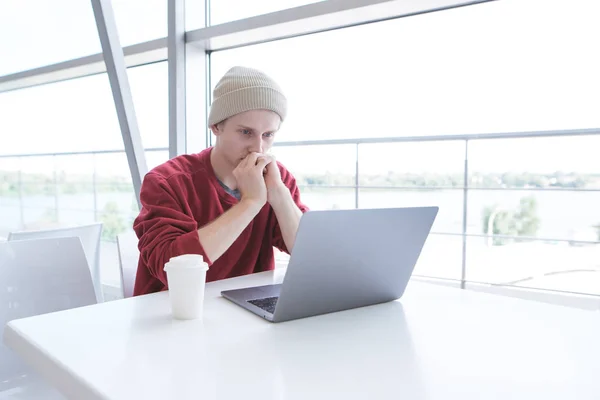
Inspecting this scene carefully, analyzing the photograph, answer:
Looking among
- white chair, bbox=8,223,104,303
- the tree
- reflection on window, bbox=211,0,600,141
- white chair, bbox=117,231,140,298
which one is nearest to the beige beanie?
white chair, bbox=117,231,140,298

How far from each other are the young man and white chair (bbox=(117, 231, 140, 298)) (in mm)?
210

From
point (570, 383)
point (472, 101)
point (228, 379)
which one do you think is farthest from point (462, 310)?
point (472, 101)

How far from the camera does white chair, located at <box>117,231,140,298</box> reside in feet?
3.92

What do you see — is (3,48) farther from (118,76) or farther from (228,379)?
(228,379)

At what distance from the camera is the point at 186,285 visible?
66cm

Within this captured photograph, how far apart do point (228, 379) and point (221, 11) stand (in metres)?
2.04

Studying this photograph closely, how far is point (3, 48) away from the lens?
2820mm

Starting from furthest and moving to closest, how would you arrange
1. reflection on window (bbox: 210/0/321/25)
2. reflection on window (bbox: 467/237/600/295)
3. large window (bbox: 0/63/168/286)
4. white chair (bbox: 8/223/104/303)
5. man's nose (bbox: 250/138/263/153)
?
reflection on window (bbox: 467/237/600/295) → large window (bbox: 0/63/168/286) → reflection on window (bbox: 210/0/321/25) → white chair (bbox: 8/223/104/303) → man's nose (bbox: 250/138/263/153)

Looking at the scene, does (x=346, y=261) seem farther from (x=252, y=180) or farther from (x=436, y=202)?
(x=436, y=202)

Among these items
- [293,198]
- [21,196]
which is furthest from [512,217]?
[21,196]

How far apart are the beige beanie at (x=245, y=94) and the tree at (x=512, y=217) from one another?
275 centimetres

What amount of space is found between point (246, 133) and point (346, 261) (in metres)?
0.50

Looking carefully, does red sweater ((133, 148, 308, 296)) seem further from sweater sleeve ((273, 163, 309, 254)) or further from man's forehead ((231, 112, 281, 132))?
man's forehead ((231, 112, 281, 132))

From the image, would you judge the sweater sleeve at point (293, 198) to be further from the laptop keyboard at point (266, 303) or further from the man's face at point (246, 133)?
the laptop keyboard at point (266, 303)
